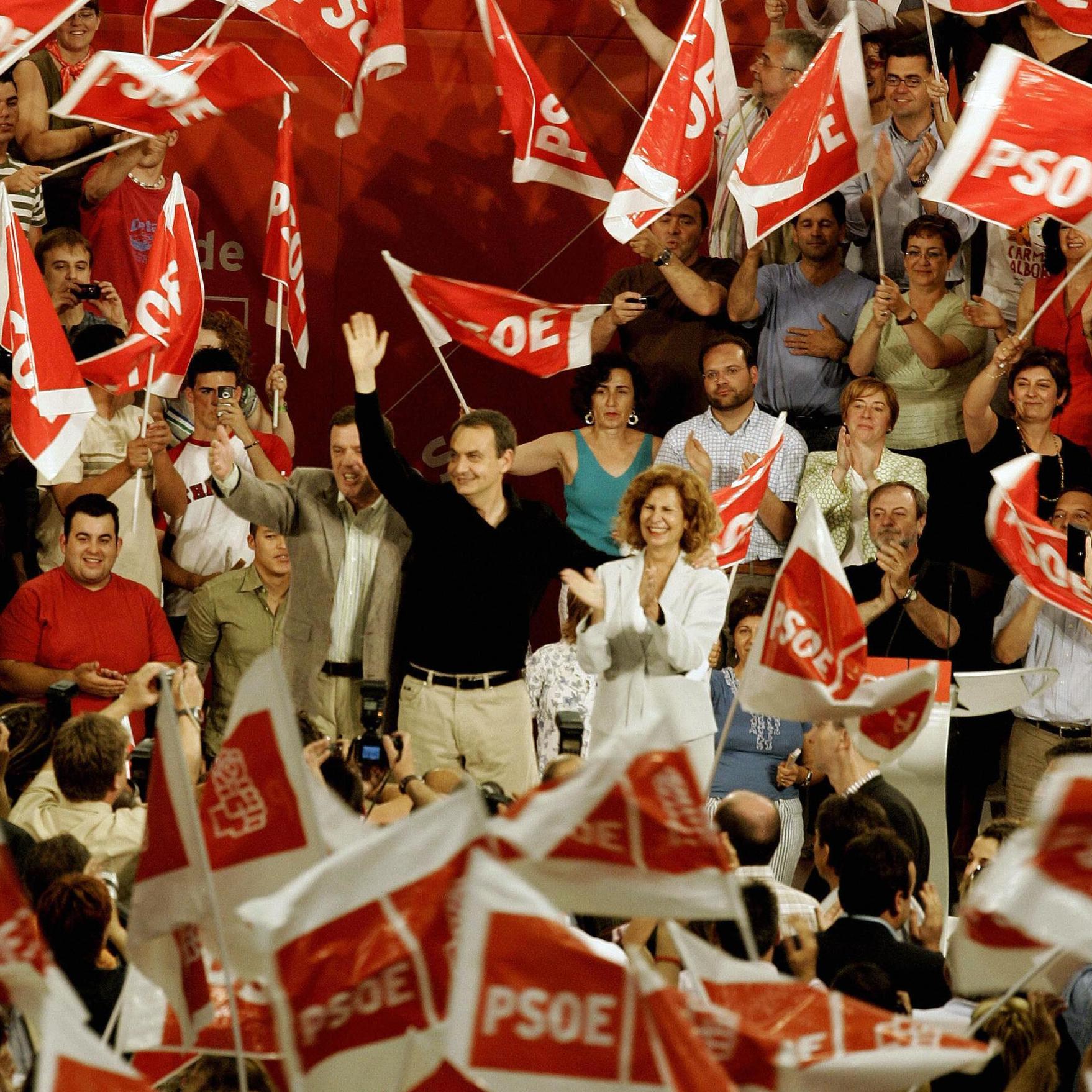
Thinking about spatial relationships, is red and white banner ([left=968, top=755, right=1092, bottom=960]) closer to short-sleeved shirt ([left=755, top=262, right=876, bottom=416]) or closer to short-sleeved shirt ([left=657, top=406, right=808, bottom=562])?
short-sleeved shirt ([left=657, top=406, right=808, bottom=562])

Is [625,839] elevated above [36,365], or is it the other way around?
[625,839]

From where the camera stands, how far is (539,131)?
347 inches

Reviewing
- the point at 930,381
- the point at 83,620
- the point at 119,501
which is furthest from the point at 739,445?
the point at 83,620

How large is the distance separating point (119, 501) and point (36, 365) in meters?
0.72

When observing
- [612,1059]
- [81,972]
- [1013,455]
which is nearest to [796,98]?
[1013,455]

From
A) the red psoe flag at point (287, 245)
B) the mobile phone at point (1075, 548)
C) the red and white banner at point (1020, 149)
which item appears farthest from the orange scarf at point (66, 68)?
the mobile phone at point (1075, 548)

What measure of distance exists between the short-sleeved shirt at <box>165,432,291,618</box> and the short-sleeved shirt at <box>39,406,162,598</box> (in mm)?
151

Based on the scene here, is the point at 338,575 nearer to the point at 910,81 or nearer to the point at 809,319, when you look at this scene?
the point at 809,319

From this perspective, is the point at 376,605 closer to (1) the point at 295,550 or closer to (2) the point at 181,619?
(1) the point at 295,550

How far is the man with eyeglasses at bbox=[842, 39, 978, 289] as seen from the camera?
847 centimetres

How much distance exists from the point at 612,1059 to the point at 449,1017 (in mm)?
273

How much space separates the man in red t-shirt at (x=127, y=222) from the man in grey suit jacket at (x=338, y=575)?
9.51ft

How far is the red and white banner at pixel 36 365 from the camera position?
7.31m

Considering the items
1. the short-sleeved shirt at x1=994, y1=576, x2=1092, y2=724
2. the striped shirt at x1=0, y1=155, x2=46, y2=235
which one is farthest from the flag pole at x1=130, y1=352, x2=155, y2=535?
the short-sleeved shirt at x1=994, y1=576, x2=1092, y2=724
